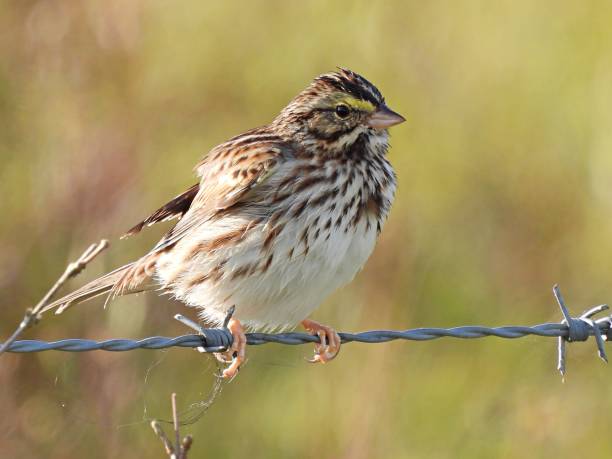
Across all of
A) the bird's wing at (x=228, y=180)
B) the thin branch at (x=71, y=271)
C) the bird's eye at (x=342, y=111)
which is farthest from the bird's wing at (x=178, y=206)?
the thin branch at (x=71, y=271)

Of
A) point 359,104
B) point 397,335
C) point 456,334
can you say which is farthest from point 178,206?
point 456,334

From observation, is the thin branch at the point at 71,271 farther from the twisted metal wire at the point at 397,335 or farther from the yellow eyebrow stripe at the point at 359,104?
the yellow eyebrow stripe at the point at 359,104

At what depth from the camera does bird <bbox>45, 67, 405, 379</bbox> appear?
188 inches

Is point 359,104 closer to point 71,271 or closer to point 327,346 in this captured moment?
point 327,346

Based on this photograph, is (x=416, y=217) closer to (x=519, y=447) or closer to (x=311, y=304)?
(x=519, y=447)

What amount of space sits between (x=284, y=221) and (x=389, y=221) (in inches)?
90.8

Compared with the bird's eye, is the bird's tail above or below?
below

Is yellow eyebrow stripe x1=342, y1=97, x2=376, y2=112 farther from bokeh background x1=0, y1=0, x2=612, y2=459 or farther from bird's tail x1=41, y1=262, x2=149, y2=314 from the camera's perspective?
bokeh background x1=0, y1=0, x2=612, y2=459

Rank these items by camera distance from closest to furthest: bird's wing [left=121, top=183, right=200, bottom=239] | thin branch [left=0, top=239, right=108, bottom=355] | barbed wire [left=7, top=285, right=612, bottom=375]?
thin branch [left=0, top=239, right=108, bottom=355] < barbed wire [left=7, top=285, right=612, bottom=375] < bird's wing [left=121, top=183, right=200, bottom=239]

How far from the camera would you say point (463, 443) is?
592 cm

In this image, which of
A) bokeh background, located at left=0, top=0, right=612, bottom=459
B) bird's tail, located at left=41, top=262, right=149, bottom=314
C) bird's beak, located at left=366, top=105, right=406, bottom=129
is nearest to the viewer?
bird's beak, located at left=366, top=105, right=406, bottom=129

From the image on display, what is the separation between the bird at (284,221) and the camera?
188 inches

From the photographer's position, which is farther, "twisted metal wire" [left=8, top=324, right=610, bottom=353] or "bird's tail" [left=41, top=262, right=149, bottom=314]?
"bird's tail" [left=41, top=262, right=149, bottom=314]

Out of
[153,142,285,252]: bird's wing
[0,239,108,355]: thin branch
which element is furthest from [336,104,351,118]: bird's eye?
[0,239,108,355]: thin branch
